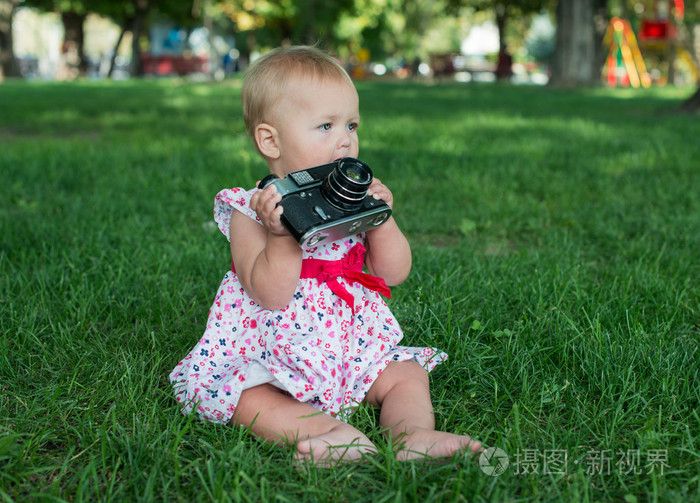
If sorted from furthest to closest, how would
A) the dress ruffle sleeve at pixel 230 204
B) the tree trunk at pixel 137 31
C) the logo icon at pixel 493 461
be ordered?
the tree trunk at pixel 137 31 < the dress ruffle sleeve at pixel 230 204 < the logo icon at pixel 493 461

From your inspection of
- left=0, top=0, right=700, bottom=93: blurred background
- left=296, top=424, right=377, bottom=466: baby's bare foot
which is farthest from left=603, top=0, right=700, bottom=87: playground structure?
left=296, top=424, right=377, bottom=466: baby's bare foot

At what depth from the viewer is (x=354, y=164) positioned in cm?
159

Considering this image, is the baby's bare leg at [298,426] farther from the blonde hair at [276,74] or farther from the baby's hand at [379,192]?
the blonde hair at [276,74]

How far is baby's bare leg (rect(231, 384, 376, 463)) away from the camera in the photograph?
1.59 metres

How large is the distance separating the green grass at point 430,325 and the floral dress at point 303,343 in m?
0.08

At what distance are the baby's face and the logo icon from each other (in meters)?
0.86

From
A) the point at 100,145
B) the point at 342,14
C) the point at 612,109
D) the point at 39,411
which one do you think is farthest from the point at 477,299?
the point at 342,14

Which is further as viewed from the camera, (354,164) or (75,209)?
(75,209)

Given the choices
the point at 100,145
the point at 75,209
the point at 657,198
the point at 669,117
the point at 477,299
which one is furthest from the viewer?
the point at 669,117

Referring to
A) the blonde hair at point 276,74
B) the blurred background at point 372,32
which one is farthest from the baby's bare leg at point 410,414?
the blurred background at point 372,32

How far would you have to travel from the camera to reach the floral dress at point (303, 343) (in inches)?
69.9

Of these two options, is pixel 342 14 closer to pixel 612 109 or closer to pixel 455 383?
pixel 612 109

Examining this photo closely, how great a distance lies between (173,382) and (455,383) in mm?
815

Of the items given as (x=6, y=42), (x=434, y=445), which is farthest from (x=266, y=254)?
(x=6, y=42)
